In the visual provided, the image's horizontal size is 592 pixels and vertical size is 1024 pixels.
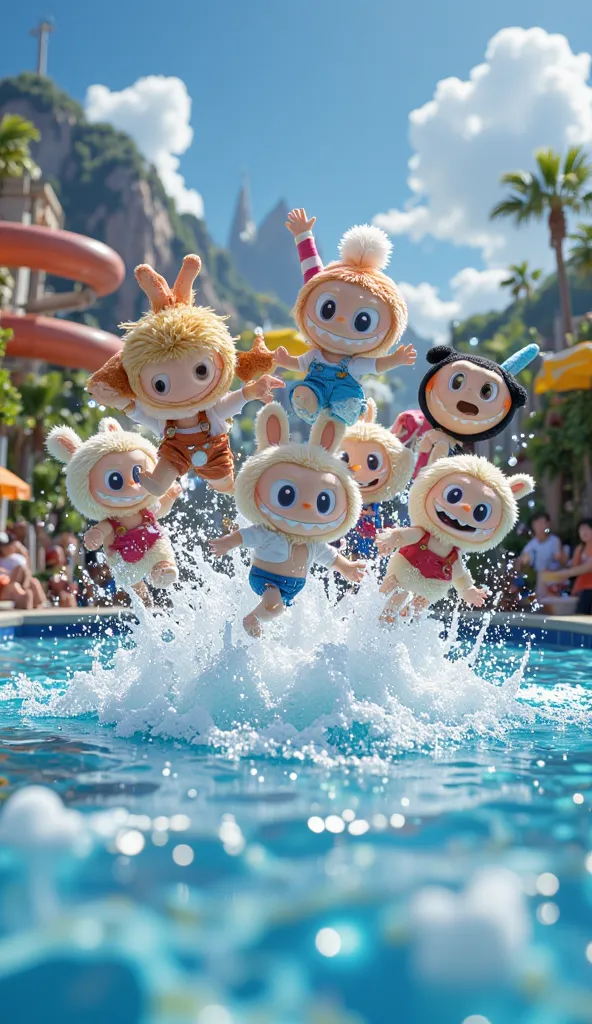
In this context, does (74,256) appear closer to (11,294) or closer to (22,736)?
(11,294)

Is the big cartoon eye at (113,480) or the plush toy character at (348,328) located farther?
the big cartoon eye at (113,480)

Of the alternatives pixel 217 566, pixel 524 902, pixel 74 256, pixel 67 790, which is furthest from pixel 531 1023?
pixel 74 256

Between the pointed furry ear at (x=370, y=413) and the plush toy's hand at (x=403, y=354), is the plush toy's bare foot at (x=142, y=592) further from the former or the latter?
the plush toy's hand at (x=403, y=354)

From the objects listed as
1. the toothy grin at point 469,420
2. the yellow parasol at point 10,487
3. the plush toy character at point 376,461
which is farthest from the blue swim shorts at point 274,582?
A: the yellow parasol at point 10,487

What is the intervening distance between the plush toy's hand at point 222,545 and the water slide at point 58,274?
62.2ft

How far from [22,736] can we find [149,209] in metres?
84.8

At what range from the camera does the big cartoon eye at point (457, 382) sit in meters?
5.09

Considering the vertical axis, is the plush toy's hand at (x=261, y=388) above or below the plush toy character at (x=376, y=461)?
above

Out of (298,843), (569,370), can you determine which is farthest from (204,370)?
(569,370)

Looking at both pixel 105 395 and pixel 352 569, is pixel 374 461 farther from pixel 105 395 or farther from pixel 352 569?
pixel 105 395

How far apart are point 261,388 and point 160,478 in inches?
28.2

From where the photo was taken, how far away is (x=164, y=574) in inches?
199

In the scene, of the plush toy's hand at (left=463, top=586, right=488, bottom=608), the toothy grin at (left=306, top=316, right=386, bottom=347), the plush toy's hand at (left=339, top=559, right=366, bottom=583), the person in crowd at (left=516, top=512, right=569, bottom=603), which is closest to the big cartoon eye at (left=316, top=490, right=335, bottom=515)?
the plush toy's hand at (left=339, top=559, right=366, bottom=583)

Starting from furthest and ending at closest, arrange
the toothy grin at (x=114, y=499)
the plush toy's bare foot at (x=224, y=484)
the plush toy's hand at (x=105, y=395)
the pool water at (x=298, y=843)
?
1. the toothy grin at (x=114, y=499)
2. the plush toy's bare foot at (x=224, y=484)
3. the plush toy's hand at (x=105, y=395)
4. the pool water at (x=298, y=843)
